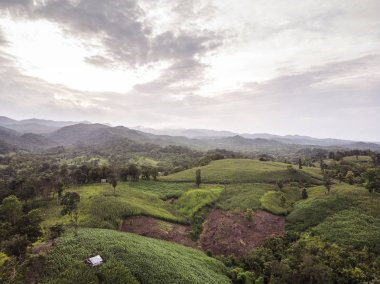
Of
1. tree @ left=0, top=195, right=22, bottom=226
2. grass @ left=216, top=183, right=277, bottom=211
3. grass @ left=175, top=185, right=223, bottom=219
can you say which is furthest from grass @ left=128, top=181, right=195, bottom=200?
tree @ left=0, top=195, right=22, bottom=226

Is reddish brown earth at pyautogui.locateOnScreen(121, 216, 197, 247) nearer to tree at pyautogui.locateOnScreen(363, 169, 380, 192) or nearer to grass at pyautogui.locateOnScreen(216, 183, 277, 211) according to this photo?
grass at pyautogui.locateOnScreen(216, 183, 277, 211)

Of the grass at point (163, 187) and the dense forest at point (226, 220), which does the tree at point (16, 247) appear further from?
the grass at point (163, 187)

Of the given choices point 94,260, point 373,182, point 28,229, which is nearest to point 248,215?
point 373,182

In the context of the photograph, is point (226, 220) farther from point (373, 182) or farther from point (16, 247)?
point (16, 247)

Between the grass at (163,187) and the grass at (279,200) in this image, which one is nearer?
the grass at (279,200)

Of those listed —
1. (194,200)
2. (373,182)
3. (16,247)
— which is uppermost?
(373,182)

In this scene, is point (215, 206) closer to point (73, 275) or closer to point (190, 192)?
point (190, 192)

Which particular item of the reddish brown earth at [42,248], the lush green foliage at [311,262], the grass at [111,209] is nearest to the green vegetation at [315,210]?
the lush green foliage at [311,262]
